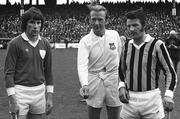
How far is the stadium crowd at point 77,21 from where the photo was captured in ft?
144

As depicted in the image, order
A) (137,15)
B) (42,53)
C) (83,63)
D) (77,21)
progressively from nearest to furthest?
(137,15) → (42,53) → (83,63) → (77,21)

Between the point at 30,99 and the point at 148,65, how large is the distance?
1.41 meters

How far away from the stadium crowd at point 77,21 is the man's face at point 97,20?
34.9m

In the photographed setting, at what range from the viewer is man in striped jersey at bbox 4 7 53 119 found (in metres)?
4.49

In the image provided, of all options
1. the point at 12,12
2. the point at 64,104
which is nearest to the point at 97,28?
the point at 64,104

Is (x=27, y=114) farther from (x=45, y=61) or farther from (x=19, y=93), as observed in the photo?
(x=45, y=61)

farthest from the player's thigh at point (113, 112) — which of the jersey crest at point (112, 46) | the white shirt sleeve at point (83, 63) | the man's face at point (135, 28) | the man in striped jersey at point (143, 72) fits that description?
the man's face at point (135, 28)

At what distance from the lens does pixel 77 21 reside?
49.6 m

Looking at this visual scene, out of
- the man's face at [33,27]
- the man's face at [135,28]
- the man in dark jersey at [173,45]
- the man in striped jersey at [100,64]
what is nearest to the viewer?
the man's face at [135,28]

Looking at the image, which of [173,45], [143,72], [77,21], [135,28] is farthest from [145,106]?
[77,21]

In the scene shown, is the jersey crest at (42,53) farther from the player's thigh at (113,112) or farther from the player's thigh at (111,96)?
the player's thigh at (113,112)

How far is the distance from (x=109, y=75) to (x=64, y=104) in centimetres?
466

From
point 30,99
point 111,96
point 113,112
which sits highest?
point 30,99

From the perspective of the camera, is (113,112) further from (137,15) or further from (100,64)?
(137,15)
